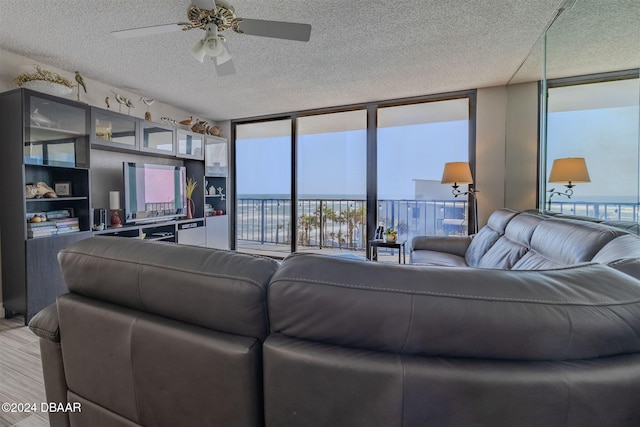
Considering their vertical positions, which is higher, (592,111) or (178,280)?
(592,111)

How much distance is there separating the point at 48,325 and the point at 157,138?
331 cm

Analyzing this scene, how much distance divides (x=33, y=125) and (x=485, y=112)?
4.76 m

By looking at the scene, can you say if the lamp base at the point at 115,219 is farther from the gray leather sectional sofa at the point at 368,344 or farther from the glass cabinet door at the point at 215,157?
the gray leather sectional sofa at the point at 368,344

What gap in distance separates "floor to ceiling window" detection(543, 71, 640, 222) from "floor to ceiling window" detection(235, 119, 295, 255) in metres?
3.51

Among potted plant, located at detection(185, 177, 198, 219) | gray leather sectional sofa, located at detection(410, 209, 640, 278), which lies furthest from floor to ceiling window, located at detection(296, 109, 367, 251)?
gray leather sectional sofa, located at detection(410, 209, 640, 278)

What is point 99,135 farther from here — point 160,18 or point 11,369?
point 11,369

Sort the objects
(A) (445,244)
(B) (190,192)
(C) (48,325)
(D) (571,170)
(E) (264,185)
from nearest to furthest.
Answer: (C) (48,325) → (D) (571,170) → (A) (445,244) → (B) (190,192) → (E) (264,185)

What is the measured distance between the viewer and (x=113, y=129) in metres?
3.29

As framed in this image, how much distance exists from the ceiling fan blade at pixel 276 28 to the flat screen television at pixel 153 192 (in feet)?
8.41

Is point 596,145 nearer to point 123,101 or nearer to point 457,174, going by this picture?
point 457,174

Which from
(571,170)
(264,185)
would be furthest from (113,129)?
(571,170)

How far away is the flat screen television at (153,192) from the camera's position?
3555mm

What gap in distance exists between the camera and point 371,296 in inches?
25.1

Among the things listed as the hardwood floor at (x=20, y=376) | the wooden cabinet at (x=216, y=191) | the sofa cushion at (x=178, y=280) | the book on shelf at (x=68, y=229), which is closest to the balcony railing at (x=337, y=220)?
the wooden cabinet at (x=216, y=191)
